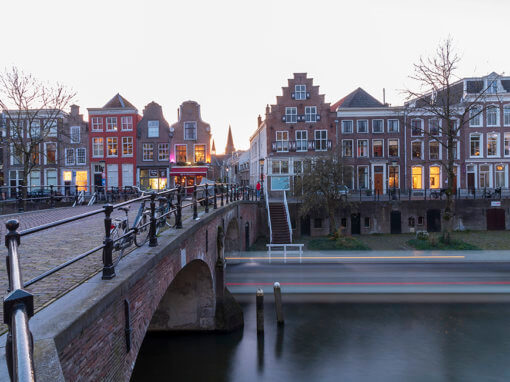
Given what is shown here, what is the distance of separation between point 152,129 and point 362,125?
73.9 ft

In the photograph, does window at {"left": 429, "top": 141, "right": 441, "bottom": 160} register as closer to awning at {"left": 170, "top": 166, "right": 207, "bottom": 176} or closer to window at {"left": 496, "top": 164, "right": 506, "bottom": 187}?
window at {"left": 496, "top": 164, "right": 506, "bottom": 187}

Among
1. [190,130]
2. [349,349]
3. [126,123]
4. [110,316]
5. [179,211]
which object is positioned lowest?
[349,349]

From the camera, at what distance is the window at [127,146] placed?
4034 centimetres

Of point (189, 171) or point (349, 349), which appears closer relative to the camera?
point (349, 349)

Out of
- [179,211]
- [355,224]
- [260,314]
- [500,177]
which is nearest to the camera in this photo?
[179,211]

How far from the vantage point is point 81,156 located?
40.9 metres

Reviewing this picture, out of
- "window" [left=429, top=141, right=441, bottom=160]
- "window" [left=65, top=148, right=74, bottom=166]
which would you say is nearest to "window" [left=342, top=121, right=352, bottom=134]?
"window" [left=429, top=141, right=441, bottom=160]

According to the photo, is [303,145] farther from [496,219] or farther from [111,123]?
[111,123]

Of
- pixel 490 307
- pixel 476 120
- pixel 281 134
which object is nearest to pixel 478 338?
pixel 490 307

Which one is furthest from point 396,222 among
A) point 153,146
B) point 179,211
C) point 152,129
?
point 179,211

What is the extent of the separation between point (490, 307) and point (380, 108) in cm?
2729

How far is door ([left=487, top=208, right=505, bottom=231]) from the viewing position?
3412 cm

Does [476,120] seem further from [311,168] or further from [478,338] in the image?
[478,338]

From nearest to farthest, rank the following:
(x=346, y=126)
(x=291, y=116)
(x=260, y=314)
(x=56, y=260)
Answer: (x=56, y=260), (x=260, y=314), (x=291, y=116), (x=346, y=126)
